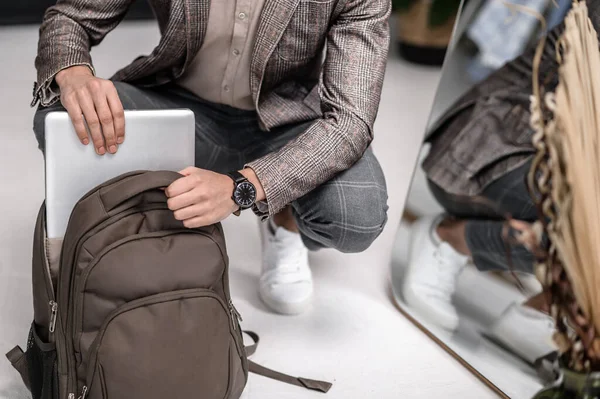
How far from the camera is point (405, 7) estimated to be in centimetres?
289

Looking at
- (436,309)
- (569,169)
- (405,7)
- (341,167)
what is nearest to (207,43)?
(341,167)

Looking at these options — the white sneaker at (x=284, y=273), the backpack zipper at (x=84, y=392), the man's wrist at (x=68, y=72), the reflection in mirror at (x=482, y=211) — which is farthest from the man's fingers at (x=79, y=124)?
the reflection in mirror at (x=482, y=211)

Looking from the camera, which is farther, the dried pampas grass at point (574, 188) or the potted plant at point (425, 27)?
the potted plant at point (425, 27)

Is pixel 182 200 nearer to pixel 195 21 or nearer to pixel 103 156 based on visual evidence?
pixel 103 156

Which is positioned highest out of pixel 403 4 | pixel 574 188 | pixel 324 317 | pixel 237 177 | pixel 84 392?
pixel 574 188

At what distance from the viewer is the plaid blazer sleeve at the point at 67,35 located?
1.25 meters

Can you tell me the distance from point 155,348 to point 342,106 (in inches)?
19.9

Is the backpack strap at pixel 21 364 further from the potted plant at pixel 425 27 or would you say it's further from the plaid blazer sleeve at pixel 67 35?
the potted plant at pixel 425 27

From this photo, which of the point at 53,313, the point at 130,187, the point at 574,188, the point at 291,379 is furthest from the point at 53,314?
the point at 574,188

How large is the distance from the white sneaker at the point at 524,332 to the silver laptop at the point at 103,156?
27.7 inches

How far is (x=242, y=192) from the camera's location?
1.17 meters

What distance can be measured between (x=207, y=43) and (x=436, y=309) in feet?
2.32

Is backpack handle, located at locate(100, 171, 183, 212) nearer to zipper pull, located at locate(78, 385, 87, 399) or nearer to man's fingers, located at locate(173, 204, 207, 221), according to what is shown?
man's fingers, located at locate(173, 204, 207, 221)

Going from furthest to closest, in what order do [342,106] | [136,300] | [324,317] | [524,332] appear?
1. [324,317]
2. [524,332]
3. [342,106]
4. [136,300]
